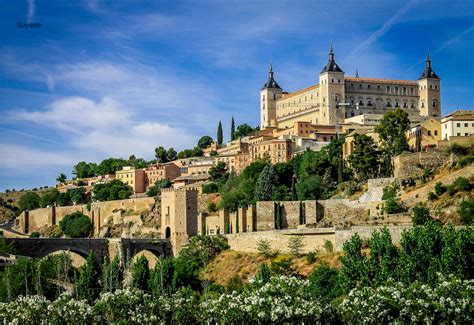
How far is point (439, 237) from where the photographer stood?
43.6m

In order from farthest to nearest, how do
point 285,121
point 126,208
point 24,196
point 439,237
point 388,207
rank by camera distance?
1. point 24,196
2. point 285,121
3. point 126,208
4. point 388,207
5. point 439,237

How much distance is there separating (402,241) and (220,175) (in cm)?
5451

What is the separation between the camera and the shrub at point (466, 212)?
52.0m

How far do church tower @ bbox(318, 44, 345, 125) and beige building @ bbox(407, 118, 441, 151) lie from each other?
28.5 metres

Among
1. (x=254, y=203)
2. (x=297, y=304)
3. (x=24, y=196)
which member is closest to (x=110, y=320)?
(x=297, y=304)

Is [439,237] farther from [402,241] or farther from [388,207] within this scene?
[388,207]

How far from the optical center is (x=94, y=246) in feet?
234

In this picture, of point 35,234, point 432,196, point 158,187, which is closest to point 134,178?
point 158,187

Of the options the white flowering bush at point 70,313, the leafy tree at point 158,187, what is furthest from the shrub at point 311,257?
the leafy tree at point 158,187

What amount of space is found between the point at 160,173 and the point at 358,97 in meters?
25.8

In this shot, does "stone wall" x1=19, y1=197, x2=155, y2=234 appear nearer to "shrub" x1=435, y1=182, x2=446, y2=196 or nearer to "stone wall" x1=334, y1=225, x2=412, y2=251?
"stone wall" x1=334, y1=225, x2=412, y2=251

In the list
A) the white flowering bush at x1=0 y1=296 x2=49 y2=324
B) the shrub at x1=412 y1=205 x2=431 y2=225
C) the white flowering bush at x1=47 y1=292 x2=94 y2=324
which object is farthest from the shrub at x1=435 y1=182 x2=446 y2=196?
the white flowering bush at x1=0 y1=296 x2=49 y2=324

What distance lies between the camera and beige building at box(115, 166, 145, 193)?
111 meters

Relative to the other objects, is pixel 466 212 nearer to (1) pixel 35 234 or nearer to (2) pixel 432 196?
(2) pixel 432 196
